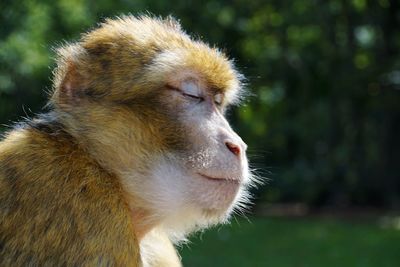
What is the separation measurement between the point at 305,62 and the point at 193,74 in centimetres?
1407

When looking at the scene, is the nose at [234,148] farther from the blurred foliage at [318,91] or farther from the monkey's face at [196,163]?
the blurred foliage at [318,91]

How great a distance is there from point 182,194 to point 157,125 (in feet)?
1.07

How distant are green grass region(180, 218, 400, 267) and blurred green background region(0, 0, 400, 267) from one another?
0.11m

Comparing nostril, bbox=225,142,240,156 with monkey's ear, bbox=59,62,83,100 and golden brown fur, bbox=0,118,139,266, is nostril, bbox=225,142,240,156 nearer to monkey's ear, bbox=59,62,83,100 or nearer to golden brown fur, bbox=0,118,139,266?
Answer: golden brown fur, bbox=0,118,139,266

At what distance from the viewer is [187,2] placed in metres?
15.5

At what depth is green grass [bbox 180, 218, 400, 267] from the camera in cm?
1137

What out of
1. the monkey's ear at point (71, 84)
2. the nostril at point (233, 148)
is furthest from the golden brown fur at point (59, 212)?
the nostril at point (233, 148)

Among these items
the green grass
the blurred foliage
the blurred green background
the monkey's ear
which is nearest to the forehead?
the monkey's ear

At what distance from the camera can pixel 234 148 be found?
3.56m

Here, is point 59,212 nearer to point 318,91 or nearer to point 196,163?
point 196,163

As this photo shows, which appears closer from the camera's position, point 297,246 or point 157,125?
point 157,125

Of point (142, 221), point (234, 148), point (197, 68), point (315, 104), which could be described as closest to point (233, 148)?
point (234, 148)

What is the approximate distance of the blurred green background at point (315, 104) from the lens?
15914mm

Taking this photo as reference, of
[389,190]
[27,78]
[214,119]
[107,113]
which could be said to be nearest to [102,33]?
[107,113]
